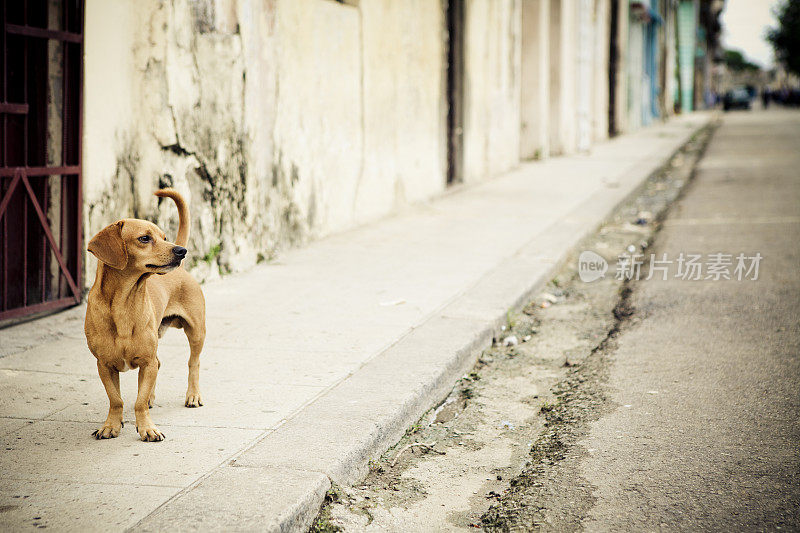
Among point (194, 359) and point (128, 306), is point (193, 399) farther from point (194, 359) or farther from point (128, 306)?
point (128, 306)

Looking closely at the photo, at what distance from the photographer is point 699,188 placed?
44.2 ft

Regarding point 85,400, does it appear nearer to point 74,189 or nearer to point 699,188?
point 74,189

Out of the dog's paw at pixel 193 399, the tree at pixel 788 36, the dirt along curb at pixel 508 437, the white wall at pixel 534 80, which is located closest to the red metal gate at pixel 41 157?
the dog's paw at pixel 193 399

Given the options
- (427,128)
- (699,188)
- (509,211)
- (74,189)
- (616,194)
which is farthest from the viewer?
(699,188)

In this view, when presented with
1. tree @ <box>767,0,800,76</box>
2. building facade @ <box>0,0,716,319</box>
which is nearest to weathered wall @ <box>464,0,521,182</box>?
→ building facade @ <box>0,0,716,319</box>

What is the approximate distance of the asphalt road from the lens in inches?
119

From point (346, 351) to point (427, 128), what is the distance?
6.77 m

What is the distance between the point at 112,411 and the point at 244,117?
142 inches

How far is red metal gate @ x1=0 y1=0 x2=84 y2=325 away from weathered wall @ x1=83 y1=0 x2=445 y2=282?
0.35 ft

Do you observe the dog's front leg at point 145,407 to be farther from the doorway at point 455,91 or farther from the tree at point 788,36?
the tree at point 788,36

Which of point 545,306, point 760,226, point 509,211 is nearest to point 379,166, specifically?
point 509,211

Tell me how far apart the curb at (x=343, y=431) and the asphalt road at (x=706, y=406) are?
79cm

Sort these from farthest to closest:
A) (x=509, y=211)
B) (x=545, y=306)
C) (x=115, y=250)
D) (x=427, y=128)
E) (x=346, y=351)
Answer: (x=427, y=128)
(x=509, y=211)
(x=545, y=306)
(x=346, y=351)
(x=115, y=250)

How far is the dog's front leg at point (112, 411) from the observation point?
10.8 feet
